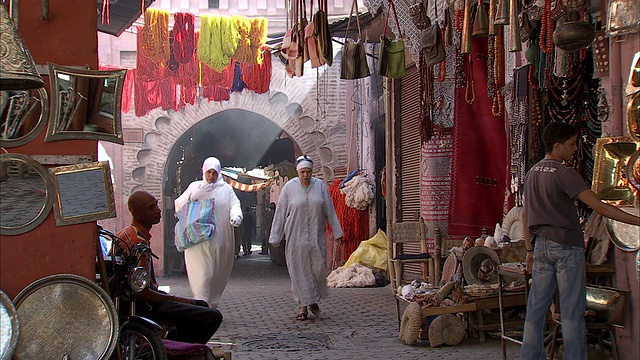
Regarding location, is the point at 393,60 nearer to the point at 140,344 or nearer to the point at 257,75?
the point at 140,344

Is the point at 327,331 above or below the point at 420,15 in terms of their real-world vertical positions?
below

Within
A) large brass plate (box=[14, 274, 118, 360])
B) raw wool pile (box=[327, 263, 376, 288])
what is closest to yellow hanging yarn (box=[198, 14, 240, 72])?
raw wool pile (box=[327, 263, 376, 288])

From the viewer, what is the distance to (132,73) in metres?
14.7

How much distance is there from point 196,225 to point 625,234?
5.27m

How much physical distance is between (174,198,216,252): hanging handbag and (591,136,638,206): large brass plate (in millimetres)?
5040

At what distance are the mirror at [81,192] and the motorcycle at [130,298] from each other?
0.26 metres

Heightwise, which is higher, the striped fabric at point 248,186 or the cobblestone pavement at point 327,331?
the striped fabric at point 248,186

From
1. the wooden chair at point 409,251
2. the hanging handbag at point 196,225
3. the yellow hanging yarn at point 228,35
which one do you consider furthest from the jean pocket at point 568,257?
the yellow hanging yarn at point 228,35

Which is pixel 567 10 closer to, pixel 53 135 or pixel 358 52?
pixel 358 52

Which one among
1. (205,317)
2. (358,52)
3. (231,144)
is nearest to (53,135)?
(205,317)

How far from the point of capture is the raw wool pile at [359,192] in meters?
13.7

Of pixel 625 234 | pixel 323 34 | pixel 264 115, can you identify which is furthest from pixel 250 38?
pixel 625 234

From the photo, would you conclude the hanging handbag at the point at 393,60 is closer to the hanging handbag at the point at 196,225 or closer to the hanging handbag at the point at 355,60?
the hanging handbag at the point at 355,60

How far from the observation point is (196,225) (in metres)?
8.91
